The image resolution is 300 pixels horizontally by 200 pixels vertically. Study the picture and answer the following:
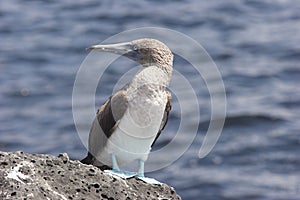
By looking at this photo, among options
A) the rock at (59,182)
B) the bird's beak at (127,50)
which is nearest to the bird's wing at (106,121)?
the bird's beak at (127,50)

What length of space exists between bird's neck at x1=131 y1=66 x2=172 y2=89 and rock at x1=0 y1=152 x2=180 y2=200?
1735 mm

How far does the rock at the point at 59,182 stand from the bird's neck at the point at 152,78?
1.73 meters

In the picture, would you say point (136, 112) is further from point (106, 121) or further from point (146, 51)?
point (146, 51)

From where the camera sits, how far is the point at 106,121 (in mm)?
8664

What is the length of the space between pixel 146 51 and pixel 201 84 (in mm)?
8496

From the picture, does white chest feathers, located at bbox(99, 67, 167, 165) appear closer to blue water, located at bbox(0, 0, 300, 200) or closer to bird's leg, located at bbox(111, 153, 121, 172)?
bird's leg, located at bbox(111, 153, 121, 172)

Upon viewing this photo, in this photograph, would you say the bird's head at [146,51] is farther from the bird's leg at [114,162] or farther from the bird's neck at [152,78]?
→ the bird's leg at [114,162]

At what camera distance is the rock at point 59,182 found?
5.86 meters

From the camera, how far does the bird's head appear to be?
849 centimetres

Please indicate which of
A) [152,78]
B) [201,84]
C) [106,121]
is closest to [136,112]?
[152,78]

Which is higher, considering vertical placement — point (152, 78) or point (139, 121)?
point (152, 78)

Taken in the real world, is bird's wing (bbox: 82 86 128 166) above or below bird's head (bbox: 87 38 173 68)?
below

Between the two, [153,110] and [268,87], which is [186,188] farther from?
[153,110]

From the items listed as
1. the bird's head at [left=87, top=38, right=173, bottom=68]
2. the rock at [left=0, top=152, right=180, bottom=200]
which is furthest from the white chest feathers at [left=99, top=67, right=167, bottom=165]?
the rock at [left=0, top=152, right=180, bottom=200]
